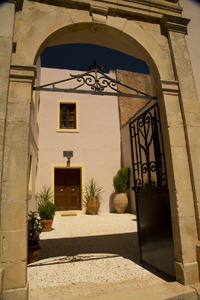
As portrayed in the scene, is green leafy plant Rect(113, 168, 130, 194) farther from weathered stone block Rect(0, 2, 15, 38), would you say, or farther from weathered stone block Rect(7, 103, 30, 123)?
weathered stone block Rect(0, 2, 15, 38)

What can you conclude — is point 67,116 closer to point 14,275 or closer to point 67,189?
point 67,189

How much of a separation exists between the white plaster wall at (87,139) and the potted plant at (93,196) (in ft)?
0.86

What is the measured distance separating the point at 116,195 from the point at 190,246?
6.90 m

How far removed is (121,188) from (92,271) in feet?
→ 21.0

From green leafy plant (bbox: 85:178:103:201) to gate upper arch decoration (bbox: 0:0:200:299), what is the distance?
671 centimetres

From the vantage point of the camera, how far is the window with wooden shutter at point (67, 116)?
10188 mm

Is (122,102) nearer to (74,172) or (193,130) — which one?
(74,172)

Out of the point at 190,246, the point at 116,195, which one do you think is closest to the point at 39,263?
the point at 190,246

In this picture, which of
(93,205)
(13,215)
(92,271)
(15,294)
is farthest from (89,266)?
(93,205)

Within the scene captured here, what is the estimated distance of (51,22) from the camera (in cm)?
289

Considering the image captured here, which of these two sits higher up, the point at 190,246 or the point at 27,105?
the point at 27,105

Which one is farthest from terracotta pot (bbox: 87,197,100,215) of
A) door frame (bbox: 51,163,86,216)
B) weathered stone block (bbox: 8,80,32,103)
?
weathered stone block (bbox: 8,80,32,103)

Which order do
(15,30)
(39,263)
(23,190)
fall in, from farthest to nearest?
(39,263), (15,30), (23,190)

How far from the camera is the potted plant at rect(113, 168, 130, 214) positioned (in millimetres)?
9180
